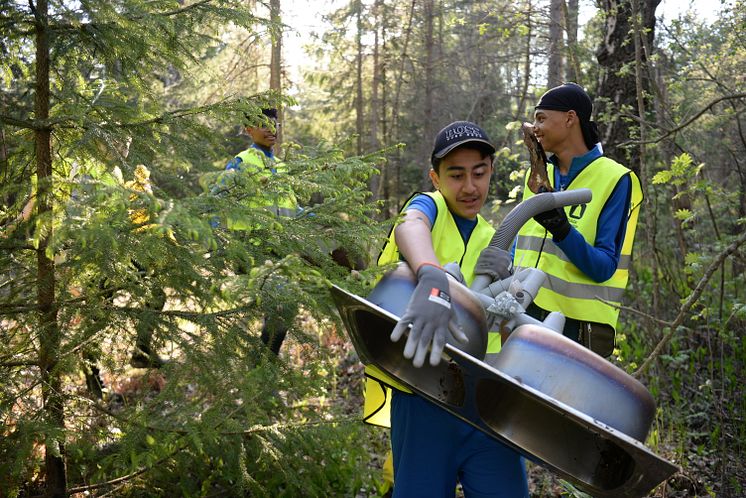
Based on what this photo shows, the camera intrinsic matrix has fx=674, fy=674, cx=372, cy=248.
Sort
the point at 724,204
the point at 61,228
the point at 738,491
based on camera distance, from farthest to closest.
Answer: the point at 724,204 → the point at 738,491 → the point at 61,228

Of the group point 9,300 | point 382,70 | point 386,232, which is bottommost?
point 9,300

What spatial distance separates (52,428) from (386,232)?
5.29 ft

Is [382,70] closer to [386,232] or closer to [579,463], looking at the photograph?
[386,232]

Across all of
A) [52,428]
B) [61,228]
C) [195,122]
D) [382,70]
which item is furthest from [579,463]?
[382,70]

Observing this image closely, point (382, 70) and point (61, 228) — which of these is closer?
point (61, 228)

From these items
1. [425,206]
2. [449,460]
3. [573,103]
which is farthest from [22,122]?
[573,103]

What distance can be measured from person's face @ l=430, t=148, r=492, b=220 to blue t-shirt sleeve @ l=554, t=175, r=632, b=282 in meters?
0.39

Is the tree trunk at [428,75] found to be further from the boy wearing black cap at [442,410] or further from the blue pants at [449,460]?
the blue pants at [449,460]

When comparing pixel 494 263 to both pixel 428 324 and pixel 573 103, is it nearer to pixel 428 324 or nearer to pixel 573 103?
pixel 428 324

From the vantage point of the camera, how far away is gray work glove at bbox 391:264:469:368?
1590 millimetres

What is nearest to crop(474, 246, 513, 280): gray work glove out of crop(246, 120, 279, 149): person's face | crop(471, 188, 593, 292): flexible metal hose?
crop(471, 188, 593, 292): flexible metal hose

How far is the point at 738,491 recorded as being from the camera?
410cm

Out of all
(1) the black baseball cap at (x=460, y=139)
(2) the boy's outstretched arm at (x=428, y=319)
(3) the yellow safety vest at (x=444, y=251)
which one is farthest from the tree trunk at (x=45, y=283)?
(2) the boy's outstretched arm at (x=428, y=319)

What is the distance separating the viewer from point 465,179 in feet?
8.02
